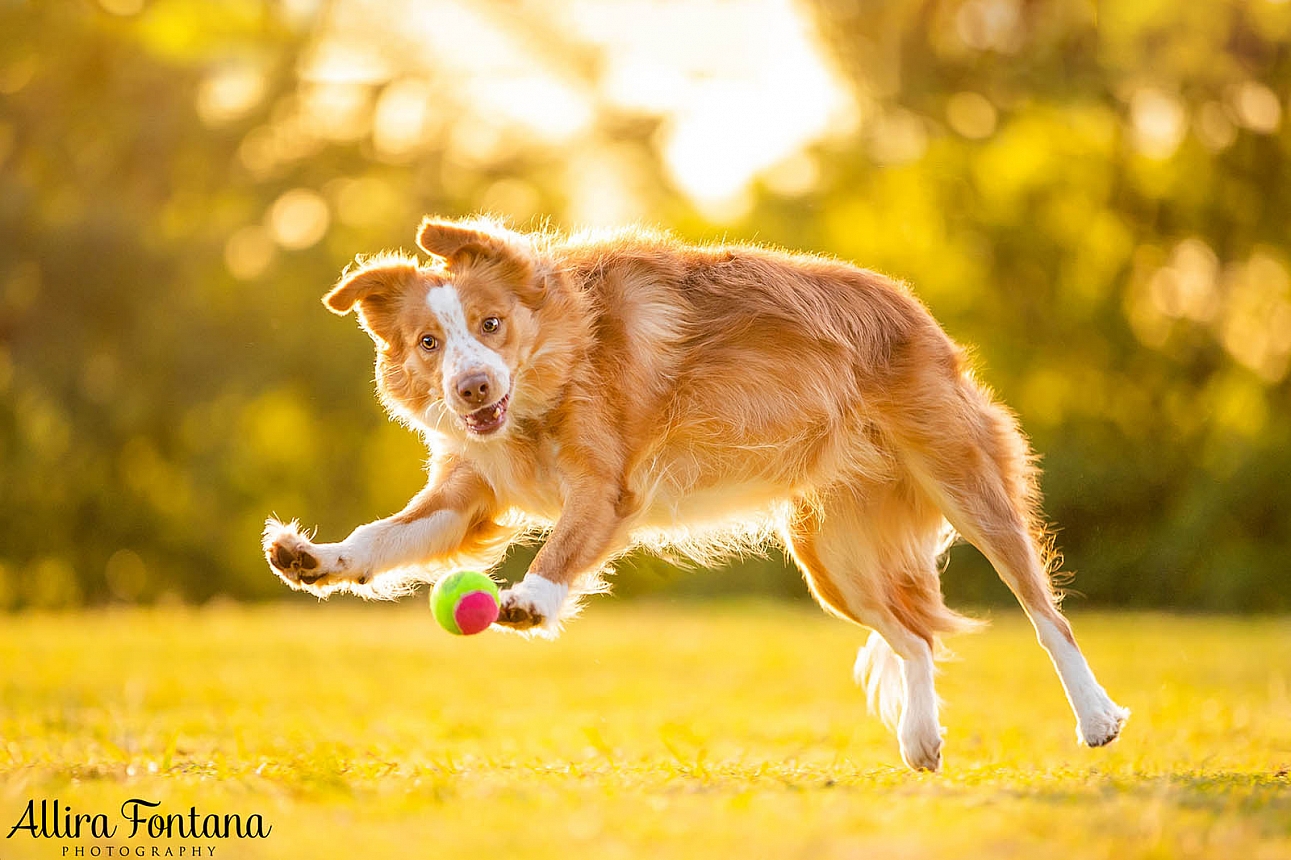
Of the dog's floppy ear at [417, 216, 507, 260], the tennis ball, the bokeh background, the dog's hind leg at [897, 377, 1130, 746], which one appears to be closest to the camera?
the tennis ball

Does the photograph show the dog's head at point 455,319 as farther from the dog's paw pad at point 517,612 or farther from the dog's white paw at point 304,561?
the dog's paw pad at point 517,612

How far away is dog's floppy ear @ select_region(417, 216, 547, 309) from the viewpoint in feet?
20.5

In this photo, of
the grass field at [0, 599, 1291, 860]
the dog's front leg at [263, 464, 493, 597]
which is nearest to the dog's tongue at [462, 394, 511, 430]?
the dog's front leg at [263, 464, 493, 597]

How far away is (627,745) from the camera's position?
24.6 feet

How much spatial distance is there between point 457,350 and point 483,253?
1.60ft

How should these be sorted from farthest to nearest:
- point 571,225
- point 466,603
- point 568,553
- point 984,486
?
point 571,225, point 984,486, point 568,553, point 466,603

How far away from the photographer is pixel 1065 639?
6246 mm

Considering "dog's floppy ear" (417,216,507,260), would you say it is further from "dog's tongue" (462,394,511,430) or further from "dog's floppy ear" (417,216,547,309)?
"dog's tongue" (462,394,511,430)

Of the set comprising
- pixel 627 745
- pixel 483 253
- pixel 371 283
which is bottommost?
pixel 627 745

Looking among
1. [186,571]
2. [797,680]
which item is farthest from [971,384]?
[186,571]

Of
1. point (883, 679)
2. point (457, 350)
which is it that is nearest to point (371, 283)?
point (457, 350)

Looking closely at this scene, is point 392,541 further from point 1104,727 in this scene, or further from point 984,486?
point 1104,727

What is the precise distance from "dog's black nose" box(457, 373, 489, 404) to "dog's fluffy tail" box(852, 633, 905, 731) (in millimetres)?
2428

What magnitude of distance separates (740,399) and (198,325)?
19844 millimetres
